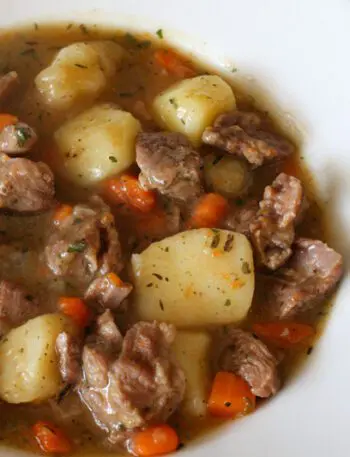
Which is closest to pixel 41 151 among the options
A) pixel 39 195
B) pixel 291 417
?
pixel 39 195

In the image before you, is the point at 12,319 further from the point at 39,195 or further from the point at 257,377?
the point at 257,377

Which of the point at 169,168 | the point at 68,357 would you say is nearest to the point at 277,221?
the point at 169,168

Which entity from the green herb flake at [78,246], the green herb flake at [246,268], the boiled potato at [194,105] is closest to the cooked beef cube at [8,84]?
the boiled potato at [194,105]

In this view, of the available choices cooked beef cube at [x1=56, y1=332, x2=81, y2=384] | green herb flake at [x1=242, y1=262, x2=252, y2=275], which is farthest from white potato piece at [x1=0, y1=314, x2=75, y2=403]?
green herb flake at [x1=242, y1=262, x2=252, y2=275]

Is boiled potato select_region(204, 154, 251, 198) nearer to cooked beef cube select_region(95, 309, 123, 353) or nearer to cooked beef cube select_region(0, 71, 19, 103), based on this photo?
cooked beef cube select_region(95, 309, 123, 353)

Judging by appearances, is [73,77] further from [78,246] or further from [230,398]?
[230,398]

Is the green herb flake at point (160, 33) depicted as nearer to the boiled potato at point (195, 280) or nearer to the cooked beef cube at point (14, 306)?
the boiled potato at point (195, 280)
